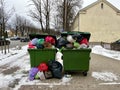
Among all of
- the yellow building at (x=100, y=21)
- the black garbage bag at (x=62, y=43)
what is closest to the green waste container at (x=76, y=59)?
the black garbage bag at (x=62, y=43)

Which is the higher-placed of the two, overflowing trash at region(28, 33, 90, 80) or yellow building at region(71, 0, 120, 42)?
yellow building at region(71, 0, 120, 42)

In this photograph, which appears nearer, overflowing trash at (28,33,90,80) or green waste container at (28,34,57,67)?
overflowing trash at (28,33,90,80)

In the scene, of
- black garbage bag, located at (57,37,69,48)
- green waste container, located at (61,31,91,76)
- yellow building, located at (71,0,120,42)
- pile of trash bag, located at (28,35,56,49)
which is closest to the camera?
green waste container, located at (61,31,91,76)

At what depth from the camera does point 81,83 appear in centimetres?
695

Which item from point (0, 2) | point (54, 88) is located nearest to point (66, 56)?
point (54, 88)

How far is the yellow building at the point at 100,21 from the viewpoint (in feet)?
116

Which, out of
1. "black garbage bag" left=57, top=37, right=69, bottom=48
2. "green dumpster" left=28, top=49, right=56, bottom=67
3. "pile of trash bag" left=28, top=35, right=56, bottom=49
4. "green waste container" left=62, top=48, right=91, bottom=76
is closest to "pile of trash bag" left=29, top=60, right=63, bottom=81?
"green dumpster" left=28, top=49, right=56, bottom=67

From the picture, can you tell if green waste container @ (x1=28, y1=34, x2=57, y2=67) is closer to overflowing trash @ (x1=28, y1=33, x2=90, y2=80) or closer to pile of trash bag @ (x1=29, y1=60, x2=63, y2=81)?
overflowing trash @ (x1=28, y1=33, x2=90, y2=80)

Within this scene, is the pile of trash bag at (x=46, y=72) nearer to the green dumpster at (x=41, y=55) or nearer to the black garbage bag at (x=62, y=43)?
the green dumpster at (x=41, y=55)

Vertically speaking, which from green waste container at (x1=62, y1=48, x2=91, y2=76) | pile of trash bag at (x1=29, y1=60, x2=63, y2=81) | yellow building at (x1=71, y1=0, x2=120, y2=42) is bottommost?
pile of trash bag at (x1=29, y1=60, x2=63, y2=81)

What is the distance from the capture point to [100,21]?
35.8m

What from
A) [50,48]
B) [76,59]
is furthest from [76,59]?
[50,48]

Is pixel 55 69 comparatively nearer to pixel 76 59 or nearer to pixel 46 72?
pixel 46 72

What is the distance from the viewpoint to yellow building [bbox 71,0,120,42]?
→ 35.3 m
